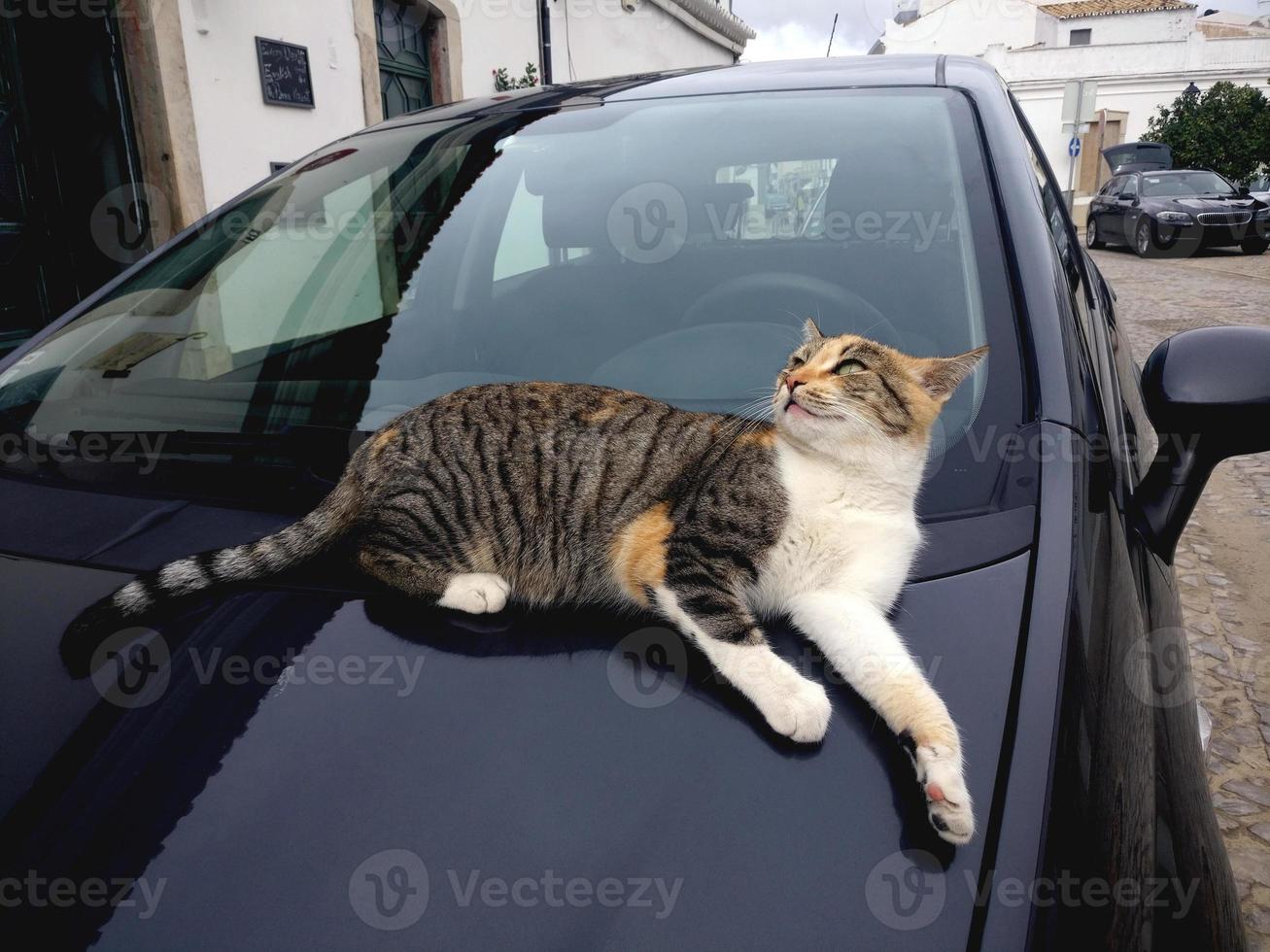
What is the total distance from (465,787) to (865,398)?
96cm

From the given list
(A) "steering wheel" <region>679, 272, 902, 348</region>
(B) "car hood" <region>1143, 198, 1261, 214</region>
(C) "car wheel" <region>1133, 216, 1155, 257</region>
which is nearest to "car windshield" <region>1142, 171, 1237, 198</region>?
(B) "car hood" <region>1143, 198, 1261, 214</region>

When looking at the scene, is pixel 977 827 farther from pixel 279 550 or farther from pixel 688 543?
pixel 279 550

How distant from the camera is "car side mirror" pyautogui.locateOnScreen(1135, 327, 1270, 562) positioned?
1568mm

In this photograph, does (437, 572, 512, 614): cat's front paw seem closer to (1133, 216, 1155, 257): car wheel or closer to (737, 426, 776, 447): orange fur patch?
(737, 426, 776, 447): orange fur patch

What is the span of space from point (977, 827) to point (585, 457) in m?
0.88

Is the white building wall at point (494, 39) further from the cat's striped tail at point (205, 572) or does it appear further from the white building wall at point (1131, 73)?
the white building wall at point (1131, 73)

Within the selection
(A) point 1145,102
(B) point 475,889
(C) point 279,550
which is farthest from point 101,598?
(A) point 1145,102

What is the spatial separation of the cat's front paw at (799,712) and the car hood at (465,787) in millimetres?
17

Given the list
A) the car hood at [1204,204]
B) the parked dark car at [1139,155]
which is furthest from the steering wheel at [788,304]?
→ the parked dark car at [1139,155]

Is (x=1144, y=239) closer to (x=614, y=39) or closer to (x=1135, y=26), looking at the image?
(x=614, y=39)

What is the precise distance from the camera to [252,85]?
6805mm

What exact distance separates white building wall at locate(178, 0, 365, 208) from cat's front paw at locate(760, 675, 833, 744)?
6698 mm

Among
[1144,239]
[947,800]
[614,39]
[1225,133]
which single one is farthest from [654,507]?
[1225,133]

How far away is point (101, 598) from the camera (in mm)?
1227
